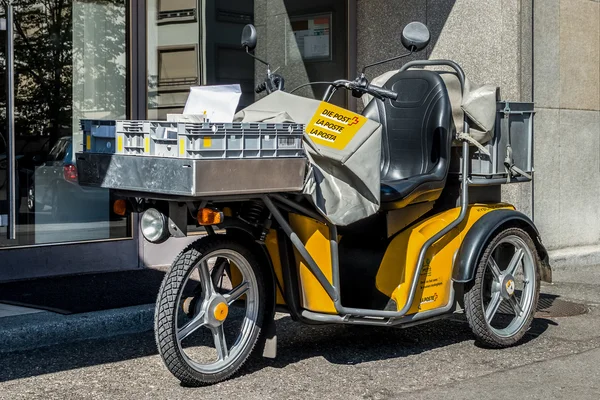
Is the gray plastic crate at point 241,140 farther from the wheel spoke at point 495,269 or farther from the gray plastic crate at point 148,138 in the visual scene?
the wheel spoke at point 495,269

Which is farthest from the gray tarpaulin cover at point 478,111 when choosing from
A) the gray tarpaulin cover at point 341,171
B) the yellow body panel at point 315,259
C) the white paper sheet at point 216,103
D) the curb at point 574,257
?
the curb at point 574,257

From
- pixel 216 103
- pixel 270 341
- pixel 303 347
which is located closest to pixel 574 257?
pixel 303 347

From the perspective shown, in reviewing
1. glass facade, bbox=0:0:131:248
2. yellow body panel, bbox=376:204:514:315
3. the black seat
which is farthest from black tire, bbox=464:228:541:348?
glass facade, bbox=0:0:131:248

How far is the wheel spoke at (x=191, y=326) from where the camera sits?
15.1 ft

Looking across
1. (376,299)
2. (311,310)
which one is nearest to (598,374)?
(376,299)

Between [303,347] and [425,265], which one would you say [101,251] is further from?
[425,265]

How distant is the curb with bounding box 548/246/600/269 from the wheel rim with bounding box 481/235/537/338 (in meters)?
3.30

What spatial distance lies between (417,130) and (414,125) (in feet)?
0.13

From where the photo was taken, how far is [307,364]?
519 centimetres

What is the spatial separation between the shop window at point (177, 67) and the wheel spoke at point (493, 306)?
12.9 ft

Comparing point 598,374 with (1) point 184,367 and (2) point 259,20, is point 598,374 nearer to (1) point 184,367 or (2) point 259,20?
(1) point 184,367

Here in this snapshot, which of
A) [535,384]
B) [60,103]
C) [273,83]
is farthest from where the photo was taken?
[60,103]

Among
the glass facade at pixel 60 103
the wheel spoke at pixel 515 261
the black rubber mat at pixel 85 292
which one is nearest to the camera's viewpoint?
the wheel spoke at pixel 515 261

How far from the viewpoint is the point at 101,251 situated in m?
8.02
